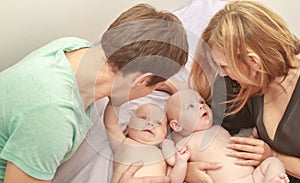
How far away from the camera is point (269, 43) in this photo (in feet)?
3.74

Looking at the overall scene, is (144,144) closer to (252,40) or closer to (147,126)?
(147,126)

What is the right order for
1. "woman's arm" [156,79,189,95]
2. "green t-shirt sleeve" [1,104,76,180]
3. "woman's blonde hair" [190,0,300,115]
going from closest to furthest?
1. "green t-shirt sleeve" [1,104,76,180]
2. "woman's blonde hair" [190,0,300,115]
3. "woman's arm" [156,79,189,95]

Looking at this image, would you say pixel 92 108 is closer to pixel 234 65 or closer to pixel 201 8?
pixel 234 65

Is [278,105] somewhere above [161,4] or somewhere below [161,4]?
below

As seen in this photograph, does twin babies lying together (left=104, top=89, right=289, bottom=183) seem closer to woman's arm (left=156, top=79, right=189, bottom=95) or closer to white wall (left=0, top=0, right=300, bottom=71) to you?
woman's arm (left=156, top=79, right=189, bottom=95)

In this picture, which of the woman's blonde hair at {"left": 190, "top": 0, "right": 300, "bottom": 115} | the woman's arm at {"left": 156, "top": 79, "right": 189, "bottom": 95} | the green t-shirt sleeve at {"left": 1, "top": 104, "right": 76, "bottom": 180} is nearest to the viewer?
the green t-shirt sleeve at {"left": 1, "top": 104, "right": 76, "bottom": 180}

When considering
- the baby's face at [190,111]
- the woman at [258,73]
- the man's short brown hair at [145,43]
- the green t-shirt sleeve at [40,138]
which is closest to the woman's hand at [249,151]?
the woman at [258,73]

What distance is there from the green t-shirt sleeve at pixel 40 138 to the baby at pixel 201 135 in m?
0.37

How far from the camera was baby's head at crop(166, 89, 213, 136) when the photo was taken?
1335 millimetres

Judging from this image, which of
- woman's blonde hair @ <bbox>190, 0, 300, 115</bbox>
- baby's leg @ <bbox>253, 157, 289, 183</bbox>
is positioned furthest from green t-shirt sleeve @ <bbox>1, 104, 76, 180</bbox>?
baby's leg @ <bbox>253, 157, 289, 183</bbox>

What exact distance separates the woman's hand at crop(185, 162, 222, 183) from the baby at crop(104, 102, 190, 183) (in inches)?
0.8

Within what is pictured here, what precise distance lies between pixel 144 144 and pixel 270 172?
0.34 meters

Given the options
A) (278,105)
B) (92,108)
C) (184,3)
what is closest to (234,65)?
(278,105)

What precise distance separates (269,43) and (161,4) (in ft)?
2.13
